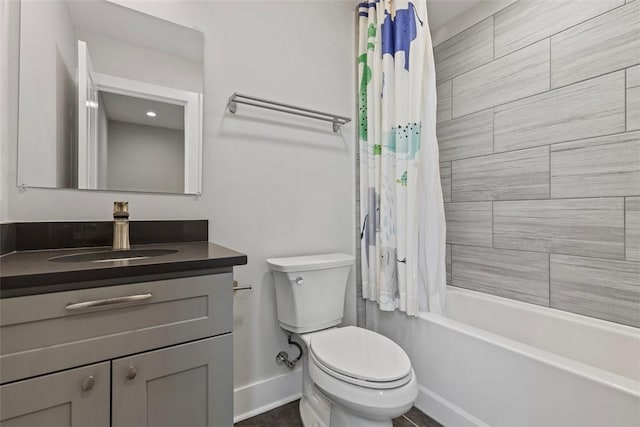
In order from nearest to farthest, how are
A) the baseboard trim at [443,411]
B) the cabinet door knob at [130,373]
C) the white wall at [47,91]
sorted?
the cabinet door knob at [130,373], the white wall at [47,91], the baseboard trim at [443,411]

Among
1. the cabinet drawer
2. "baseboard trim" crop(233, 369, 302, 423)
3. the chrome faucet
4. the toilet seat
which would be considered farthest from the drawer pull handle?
"baseboard trim" crop(233, 369, 302, 423)

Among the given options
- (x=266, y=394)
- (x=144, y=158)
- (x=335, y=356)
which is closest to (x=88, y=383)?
(x=335, y=356)

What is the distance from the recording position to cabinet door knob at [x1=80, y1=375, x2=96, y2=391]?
2.56 feet

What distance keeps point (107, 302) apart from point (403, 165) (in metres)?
1.45

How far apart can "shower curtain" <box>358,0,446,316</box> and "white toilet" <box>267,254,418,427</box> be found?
0.28 meters

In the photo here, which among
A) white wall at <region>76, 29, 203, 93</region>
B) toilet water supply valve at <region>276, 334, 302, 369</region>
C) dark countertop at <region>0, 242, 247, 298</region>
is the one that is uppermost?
white wall at <region>76, 29, 203, 93</region>

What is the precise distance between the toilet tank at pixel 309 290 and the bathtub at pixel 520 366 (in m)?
0.45

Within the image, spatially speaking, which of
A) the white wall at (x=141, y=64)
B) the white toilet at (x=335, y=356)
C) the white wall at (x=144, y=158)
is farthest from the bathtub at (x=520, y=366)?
the white wall at (x=141, y=64)

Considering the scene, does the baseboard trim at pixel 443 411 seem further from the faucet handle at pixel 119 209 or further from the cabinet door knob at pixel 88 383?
the faucet handle at pixel 119 209

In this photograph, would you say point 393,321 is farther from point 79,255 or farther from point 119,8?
point 119,8

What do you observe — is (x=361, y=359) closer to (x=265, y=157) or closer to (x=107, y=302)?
(x=107, y=302)

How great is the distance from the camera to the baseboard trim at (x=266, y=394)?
1598 mm

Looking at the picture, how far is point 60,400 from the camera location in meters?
0.75

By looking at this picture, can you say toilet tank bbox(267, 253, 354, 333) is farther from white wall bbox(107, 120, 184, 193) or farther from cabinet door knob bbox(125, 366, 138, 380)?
cabinet door knob bbox(125, 366, 138, 380)
